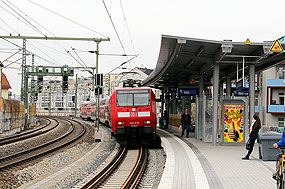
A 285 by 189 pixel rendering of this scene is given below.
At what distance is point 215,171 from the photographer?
370 inches

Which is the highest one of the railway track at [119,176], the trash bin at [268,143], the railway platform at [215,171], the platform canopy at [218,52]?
the platform canopy at [218,52]

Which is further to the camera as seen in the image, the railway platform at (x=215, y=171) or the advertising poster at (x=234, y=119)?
the advertising poster at (x=234, y=119)

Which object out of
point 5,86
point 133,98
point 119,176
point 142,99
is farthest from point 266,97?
point 5,86

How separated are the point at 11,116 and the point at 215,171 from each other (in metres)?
21.2

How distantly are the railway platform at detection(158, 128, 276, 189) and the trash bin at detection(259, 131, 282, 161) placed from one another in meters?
0.21

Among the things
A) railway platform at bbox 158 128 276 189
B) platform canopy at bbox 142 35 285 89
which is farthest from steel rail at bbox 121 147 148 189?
platform canopy at bbox 142 35 285 89

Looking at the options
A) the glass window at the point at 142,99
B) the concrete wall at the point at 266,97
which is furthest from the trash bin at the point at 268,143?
the concrete wall at the point at 266,97

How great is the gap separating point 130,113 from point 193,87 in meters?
5.82

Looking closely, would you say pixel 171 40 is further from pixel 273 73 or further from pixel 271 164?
pixel 273 73

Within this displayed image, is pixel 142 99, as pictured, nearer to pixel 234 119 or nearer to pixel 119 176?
pixel 234 119

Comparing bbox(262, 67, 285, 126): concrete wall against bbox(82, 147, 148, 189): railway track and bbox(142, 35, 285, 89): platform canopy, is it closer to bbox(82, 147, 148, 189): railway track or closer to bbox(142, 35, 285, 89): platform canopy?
bbox(142, 35, 285, 89): platform canopy

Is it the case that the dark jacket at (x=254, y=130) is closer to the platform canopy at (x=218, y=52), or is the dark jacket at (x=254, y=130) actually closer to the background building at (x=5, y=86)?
the platform canopy at (x=218, y=52)

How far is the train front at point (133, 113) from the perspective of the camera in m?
17.4

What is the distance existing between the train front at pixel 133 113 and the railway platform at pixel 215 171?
13.3 ft
